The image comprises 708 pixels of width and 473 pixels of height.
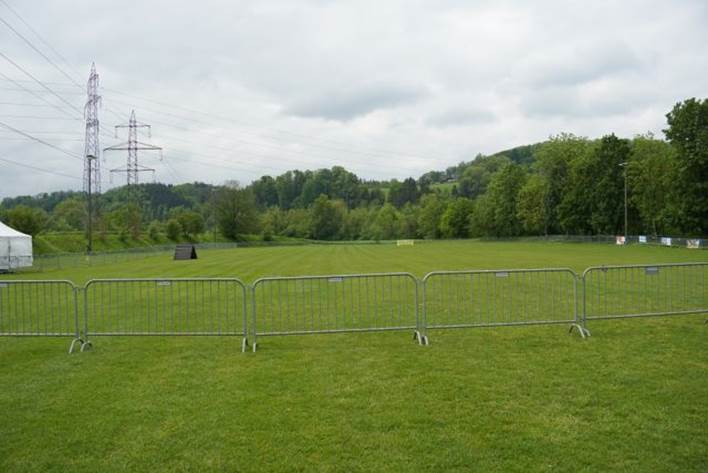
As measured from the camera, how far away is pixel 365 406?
6.03 m

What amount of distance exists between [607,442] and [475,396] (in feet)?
5.37

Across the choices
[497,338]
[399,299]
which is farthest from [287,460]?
[399,299]

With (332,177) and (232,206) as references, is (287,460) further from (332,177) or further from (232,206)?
(332,177)

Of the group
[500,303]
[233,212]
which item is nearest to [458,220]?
[233,212]

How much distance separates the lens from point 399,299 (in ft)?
47.6

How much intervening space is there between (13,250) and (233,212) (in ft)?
244

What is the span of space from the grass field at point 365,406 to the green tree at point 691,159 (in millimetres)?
48966

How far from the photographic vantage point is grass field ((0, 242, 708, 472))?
4.73m

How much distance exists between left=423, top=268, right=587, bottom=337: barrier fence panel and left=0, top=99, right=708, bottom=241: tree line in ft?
140

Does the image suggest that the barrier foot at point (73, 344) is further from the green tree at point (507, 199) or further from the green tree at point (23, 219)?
the green tree at point (507, 199)

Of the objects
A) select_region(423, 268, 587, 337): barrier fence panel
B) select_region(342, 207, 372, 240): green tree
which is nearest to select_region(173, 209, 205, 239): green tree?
select_region(342, 207, 372, 240): green tree

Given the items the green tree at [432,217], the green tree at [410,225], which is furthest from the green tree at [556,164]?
the green tree at [410,225]

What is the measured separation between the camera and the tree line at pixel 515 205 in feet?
170

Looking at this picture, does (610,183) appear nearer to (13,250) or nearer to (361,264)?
(361,264)
